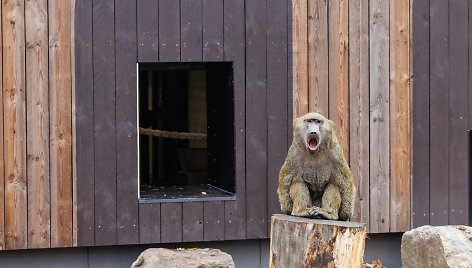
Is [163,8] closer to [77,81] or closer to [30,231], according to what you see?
[77,81]

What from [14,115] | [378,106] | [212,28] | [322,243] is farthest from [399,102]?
[14,115]

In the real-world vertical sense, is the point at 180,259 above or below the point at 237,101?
below

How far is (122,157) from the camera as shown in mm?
8250

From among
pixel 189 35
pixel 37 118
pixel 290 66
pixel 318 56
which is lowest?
pixel 37 118

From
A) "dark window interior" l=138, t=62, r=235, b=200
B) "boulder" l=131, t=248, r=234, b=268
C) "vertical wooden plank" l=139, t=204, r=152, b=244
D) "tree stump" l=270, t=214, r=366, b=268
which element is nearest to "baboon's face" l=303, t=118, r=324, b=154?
"tree stump" l=270, t=214, r=366, b=268

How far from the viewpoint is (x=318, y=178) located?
22.4ft

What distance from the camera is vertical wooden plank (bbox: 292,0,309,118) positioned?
8578 mm

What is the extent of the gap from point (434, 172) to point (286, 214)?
106 inches

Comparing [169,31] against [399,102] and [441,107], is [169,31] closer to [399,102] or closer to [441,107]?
[399,102]

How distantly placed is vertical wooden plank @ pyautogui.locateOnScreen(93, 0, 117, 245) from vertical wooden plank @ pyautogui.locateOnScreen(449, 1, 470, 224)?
139 inches

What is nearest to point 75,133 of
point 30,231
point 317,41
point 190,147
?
point 30,231

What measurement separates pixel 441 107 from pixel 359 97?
924mm

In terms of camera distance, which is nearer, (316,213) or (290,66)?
(316,213)

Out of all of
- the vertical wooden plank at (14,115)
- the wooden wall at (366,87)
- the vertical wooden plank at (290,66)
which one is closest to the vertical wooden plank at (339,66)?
the wooden wall at (366,87)
